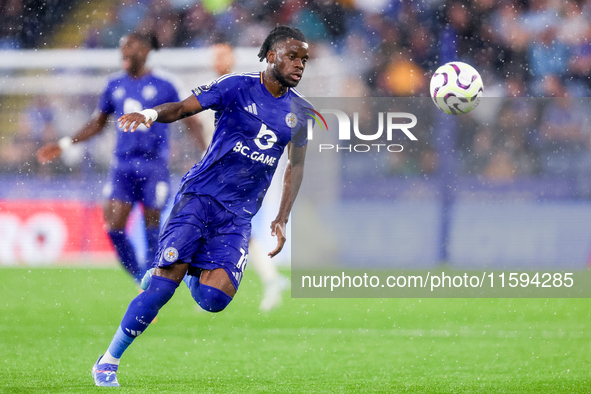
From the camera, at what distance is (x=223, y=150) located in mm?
4090

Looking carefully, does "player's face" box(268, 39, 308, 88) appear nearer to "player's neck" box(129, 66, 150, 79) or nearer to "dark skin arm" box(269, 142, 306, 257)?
"dark skin arm" box(269, 142, 306, 257)

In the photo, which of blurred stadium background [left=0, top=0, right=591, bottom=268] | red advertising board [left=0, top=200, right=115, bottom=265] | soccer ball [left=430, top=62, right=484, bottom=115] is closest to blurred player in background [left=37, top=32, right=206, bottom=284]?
soccer ball [left=430, top=62, right=484, bottom=115]

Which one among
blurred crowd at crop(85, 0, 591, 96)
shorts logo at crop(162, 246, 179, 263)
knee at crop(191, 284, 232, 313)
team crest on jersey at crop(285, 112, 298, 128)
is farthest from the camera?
blurred crowd at crop(85, 0, 591, 96)

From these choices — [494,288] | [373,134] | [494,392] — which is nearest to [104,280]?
[373,134]

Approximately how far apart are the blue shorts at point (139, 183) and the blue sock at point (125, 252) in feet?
0.99

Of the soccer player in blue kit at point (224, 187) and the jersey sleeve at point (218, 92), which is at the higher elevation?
the jersey sleeve at point (218, 92)

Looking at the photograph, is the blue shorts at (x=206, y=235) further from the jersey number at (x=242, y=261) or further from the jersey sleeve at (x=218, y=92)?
the jersey sleeve at (x=218, y=92)

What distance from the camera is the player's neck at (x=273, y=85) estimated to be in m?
4.21

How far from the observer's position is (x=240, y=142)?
4086mm

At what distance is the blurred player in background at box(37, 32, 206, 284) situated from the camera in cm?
638

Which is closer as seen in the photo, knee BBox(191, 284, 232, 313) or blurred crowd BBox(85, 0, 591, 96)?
knee BBox(191, 284, 232, 313)

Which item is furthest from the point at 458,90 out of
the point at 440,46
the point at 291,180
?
the point at 440,46

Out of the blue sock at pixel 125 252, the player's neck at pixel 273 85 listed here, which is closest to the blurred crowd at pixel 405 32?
the blue sock at pixel 125 252

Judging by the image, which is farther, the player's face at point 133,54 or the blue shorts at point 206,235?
the player's face at point 133,54
